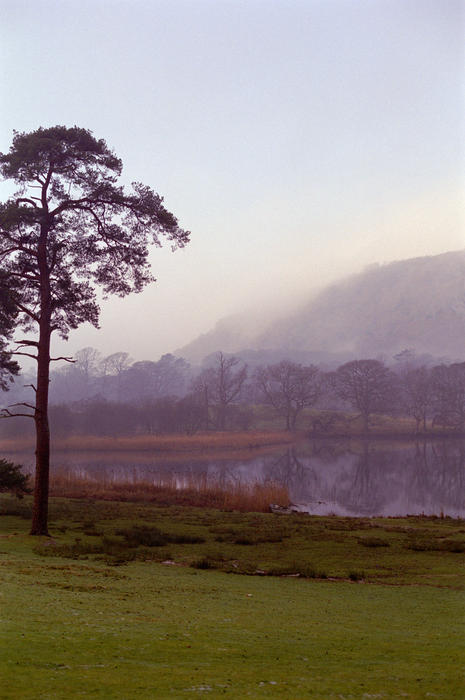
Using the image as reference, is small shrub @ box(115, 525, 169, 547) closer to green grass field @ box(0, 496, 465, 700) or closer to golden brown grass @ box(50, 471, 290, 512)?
green grass field @ box(0, 496, 465, 700)

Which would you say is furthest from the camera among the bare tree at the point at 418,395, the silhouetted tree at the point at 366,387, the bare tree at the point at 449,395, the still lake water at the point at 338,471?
the silhouetted tree at the point at 366,387

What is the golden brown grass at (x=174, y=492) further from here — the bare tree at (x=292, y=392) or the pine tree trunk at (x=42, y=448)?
the bare tree at (x=292, y=392)

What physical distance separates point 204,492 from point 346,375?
80.5m

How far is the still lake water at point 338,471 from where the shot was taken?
39.3 metres

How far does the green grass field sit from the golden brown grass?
1119 centimetres

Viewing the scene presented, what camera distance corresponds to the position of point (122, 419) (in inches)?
4075

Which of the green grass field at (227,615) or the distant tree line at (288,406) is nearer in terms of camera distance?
the green grass field at (227,615)

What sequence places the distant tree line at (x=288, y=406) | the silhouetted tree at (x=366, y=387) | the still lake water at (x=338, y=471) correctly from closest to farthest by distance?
the still lake water at (x=338, y=471) < the distant tree line at (x=288, y=406) < the silhouetted tree at (x=366, y=387)

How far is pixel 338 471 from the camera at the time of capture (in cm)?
5953

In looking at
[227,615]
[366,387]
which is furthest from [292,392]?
[227,615]

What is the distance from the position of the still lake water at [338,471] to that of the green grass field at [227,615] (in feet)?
55.1

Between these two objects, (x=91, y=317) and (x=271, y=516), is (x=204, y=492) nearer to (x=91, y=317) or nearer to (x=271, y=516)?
(x=271, y=516)

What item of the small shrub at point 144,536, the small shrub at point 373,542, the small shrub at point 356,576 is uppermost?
the small shrub at point 356,576

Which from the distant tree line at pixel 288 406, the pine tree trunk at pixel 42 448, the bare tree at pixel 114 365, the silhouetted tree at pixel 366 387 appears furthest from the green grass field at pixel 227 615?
the bare tree at pixel 114 365
